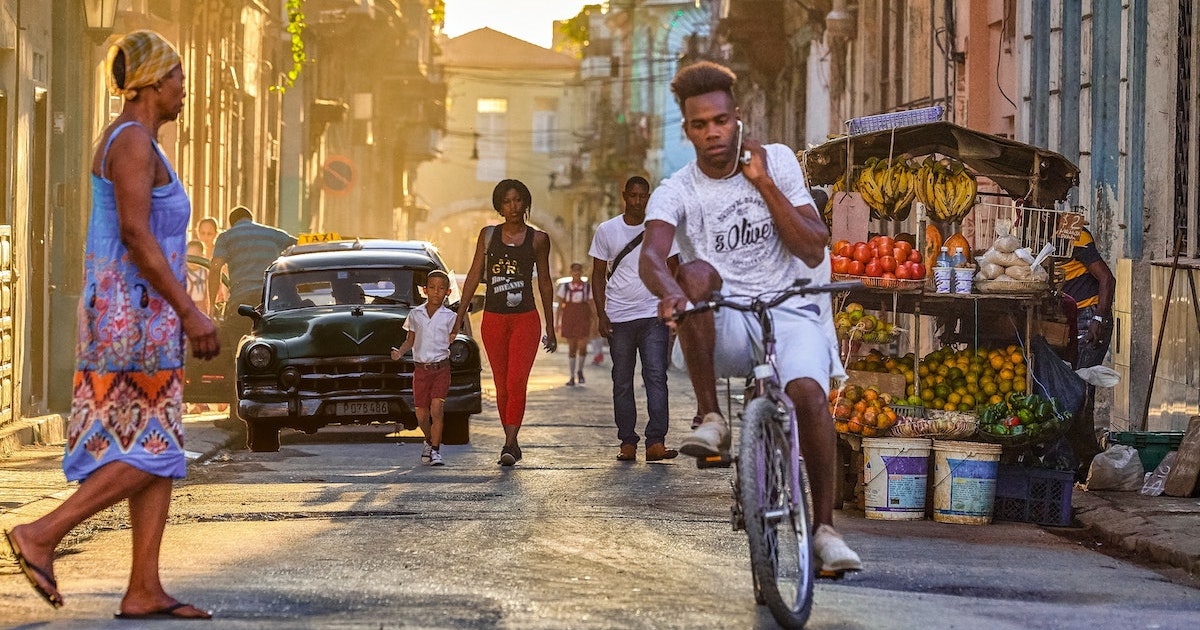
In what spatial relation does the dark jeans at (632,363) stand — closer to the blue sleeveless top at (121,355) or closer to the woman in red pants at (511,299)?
the woman in red pants at (511,299)

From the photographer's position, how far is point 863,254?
11.3 metres

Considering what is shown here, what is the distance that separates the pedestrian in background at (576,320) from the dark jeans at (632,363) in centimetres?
1386

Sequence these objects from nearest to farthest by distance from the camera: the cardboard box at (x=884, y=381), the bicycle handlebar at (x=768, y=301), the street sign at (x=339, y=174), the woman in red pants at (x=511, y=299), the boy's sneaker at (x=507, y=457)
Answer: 1. the bicycle handlebar at (x=768, y=301)
2. the cardboard box at (x=884, y=381)
3. the boy's sneaker at (x=507, y=457)
4. the woman in red pants at (x=511, y=299)
5. the street sign at (x=339, y=174)

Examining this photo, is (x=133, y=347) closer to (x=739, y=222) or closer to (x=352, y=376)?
(x=739, y=222)

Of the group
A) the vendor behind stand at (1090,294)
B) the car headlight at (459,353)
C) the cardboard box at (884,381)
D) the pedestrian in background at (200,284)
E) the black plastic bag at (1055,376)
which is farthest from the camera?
the pedestrian in background at (200,284)

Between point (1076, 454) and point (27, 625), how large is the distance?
756 cm

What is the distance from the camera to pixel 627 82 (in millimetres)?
82000

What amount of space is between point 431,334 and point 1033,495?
491 cm

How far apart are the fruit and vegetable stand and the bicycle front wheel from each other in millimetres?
3907

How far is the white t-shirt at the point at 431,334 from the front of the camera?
46.8 feet

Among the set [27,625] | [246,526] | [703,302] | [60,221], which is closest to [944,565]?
[703,302]

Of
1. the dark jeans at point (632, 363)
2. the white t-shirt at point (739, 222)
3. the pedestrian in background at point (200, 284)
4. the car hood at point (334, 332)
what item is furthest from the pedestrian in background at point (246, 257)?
the white t-shirt at point (739, 222)

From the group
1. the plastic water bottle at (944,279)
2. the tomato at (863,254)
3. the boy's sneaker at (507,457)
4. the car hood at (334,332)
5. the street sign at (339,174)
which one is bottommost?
the boy's sneaker at (507,457)

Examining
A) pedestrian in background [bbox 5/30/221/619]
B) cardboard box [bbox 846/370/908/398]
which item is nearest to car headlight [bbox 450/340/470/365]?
cardboard box [bbox 846/370/908/398]
